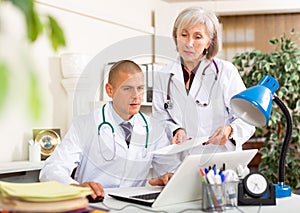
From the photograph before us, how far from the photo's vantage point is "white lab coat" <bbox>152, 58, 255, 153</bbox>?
6.60 feet

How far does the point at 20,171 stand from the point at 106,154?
1132mm

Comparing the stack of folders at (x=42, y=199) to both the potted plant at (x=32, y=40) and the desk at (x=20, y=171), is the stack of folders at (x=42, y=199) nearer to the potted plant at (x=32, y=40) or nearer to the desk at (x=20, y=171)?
the potted plant at (x=32, y=40)

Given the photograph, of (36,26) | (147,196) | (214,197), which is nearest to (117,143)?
(147,196)

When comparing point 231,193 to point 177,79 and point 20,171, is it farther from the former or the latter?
point 20,171

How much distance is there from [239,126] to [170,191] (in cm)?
61

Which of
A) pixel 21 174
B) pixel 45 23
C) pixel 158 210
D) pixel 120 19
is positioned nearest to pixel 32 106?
pixel 45 23

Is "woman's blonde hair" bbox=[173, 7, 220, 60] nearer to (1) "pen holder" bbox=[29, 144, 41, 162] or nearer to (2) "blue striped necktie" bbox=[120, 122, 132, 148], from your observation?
(2) "blue striped necktie" bbox=[120, 122, 132, 148]

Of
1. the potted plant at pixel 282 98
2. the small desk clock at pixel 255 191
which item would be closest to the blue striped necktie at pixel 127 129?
the small desk clock at pixel 255 191

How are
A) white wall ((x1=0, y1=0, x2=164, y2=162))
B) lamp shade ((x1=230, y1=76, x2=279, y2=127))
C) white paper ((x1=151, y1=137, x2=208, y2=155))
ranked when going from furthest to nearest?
white wall ((x1=0, y1=0, x2=164, y2=162)), white paper ((x1=151, y1=137, x2=208, y2=155)), lamp shade ((x1=230, y1=76, x2=279, y2=127))

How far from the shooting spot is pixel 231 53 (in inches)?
210

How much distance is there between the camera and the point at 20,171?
275cm

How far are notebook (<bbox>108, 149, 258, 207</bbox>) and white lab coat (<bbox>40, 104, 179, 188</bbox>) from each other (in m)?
0.23

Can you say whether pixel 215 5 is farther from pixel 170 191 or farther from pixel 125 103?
pixel 170 191

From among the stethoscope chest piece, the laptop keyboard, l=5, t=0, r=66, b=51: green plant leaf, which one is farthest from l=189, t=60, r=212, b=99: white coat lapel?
l=5, t=0, r=66, b=51: green plant leaf
